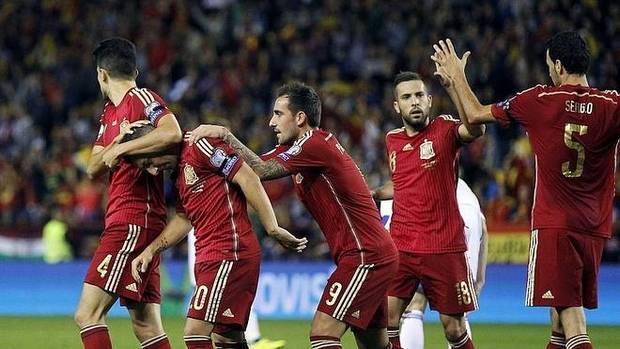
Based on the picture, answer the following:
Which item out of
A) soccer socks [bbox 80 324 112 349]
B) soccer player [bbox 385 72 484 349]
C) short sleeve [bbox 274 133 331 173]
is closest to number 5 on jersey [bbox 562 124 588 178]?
soccer player [bbox 385 72 484 349]

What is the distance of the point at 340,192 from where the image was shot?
7691 mm

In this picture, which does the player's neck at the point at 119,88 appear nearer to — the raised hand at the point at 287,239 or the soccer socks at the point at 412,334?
the raised hand at the point at 287,239

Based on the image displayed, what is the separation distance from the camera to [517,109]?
305 inches

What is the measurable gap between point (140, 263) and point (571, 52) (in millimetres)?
2942

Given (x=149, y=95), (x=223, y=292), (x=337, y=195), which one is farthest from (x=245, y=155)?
(x=223, y=292)

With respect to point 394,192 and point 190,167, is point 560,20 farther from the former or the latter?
point 190,167

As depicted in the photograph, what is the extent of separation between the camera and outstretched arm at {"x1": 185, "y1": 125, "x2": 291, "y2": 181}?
7.55m

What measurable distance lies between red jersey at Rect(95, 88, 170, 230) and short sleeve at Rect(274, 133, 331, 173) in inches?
33.9

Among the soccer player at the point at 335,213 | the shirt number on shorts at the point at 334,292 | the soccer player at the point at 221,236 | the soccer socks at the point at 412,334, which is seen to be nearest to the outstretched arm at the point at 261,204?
A: the soccer player at the point at 221,236

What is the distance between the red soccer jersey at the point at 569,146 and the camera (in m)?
7.66

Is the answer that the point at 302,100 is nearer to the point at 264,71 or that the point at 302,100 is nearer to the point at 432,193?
the point at 432,193

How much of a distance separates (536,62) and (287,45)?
4390 mm

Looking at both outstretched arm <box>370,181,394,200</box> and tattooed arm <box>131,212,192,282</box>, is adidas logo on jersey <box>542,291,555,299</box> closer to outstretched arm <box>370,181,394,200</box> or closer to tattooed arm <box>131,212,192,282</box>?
outstretched arm <box>370,181,394,200</box>

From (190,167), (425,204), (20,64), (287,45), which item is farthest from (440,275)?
(20,64)
